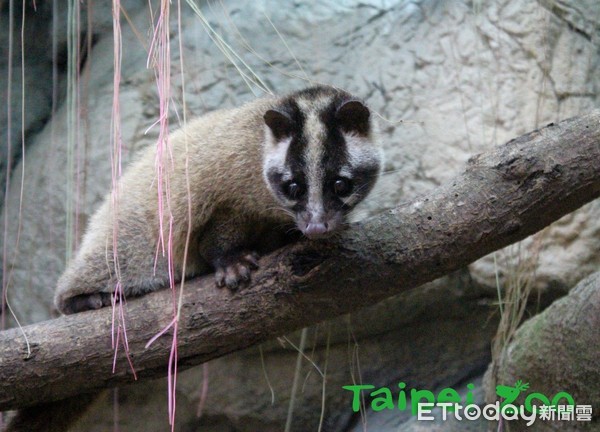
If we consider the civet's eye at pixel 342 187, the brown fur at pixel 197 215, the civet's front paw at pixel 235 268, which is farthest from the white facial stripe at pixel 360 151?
the civet's front paw at pixel 235 268

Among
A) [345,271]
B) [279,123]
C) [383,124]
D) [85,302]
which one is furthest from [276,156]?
[383,124]

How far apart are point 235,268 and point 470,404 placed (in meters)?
2.38

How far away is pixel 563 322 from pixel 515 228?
126cm

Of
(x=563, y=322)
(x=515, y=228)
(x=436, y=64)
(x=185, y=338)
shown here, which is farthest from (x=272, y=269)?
(x=436, y=64)

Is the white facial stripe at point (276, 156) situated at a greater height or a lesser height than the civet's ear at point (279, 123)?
lesser

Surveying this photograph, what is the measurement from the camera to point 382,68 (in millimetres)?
5027

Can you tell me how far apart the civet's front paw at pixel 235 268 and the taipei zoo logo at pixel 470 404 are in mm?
1272

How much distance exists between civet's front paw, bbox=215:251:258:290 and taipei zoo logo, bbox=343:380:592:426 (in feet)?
4.17

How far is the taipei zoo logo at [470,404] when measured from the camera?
13.4ft

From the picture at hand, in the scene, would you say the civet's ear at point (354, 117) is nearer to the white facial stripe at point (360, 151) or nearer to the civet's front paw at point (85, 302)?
the white facial stripe at point (360, 151)

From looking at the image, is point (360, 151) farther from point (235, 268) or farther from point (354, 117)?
point (235, 268)

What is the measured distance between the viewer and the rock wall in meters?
4.82

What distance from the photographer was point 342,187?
323 cm

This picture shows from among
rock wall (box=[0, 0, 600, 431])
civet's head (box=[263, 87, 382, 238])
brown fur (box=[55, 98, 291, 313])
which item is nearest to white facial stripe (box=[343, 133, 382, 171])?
civet's head (box=[263, 87, 382, 238])
